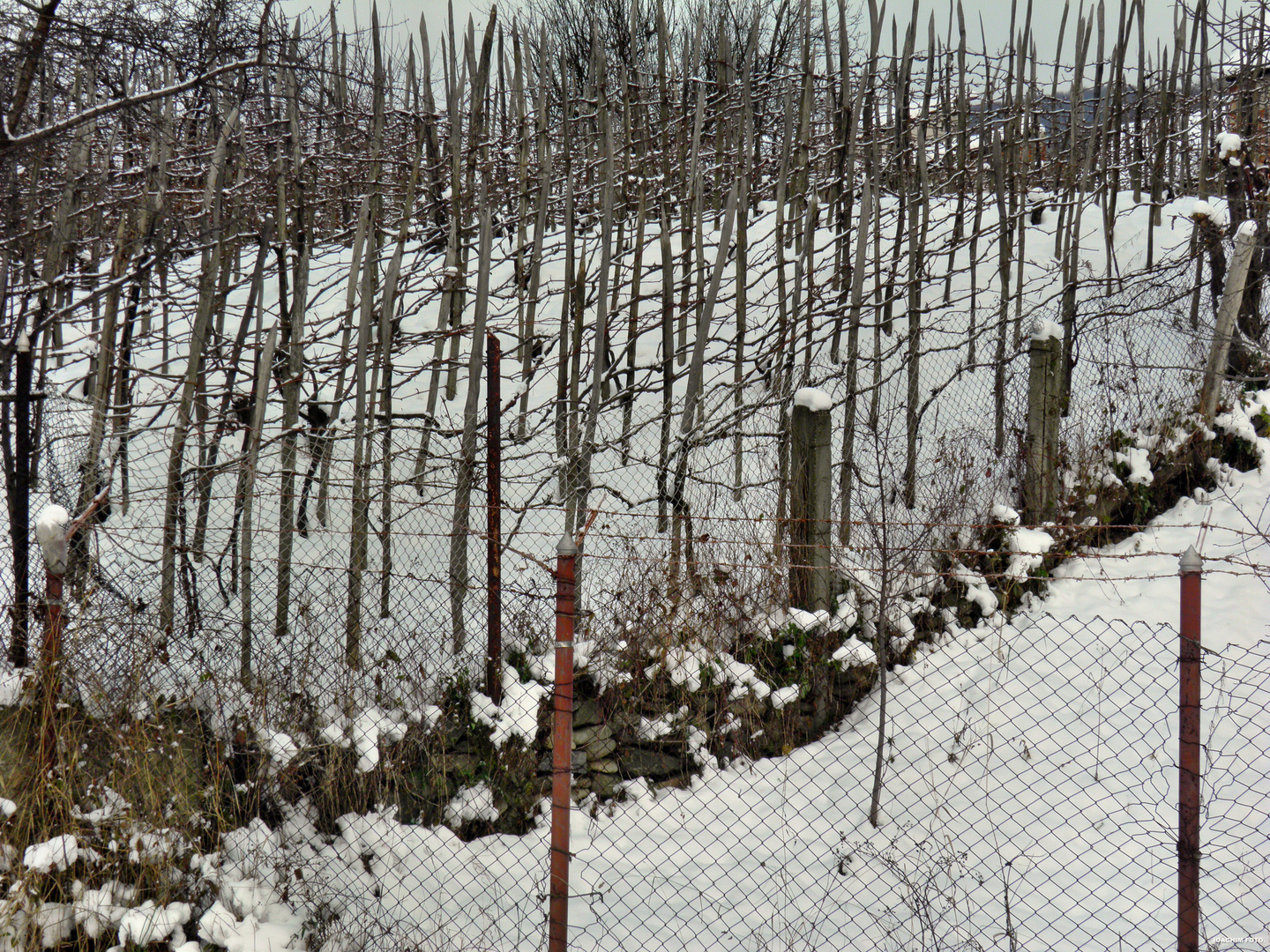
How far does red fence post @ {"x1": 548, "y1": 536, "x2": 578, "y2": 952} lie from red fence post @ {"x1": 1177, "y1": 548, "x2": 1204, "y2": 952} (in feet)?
5.13

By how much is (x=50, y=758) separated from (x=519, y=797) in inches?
65.2

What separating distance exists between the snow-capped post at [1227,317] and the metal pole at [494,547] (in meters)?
5.03

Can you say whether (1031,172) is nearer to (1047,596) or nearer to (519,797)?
(1047,596)

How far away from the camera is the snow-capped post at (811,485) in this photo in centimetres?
437

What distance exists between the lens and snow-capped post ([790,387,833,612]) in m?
4.37

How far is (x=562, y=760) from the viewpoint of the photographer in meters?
2.47

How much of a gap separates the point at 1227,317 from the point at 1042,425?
207 centimetres

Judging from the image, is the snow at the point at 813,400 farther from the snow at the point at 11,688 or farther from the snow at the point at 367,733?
the snow at the point at 11,688

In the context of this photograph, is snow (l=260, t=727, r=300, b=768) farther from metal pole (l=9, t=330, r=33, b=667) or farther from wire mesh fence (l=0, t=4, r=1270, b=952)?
metal pole (l=9, t=330, r=33, b=667)

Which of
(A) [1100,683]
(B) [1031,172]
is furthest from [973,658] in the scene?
(B) [1031,172]

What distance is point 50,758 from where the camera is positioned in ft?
9.45

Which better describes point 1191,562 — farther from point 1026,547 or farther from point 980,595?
point 1026,547

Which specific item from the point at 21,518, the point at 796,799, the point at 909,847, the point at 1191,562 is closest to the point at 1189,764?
the point at 1191,562

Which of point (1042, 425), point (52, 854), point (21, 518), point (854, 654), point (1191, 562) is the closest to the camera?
point (1191, 562)
